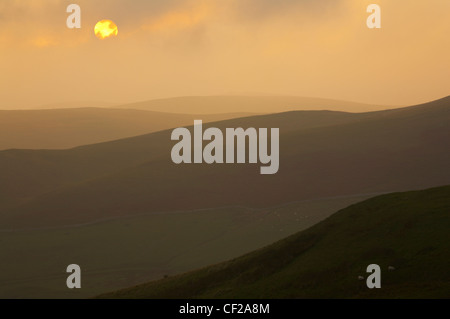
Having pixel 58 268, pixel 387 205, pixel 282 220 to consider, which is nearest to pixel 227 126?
pixel 282 220

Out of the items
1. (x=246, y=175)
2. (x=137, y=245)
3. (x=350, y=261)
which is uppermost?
(x=246, y=175)

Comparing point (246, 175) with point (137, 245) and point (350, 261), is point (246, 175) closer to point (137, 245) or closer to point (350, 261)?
point (137, 245)

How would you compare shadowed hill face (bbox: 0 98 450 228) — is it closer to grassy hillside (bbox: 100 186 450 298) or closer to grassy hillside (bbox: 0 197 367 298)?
grassy hillside (bbox: 0 197 367 298)

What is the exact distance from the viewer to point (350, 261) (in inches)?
1672

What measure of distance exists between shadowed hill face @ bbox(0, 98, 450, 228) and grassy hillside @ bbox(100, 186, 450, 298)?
62.4m

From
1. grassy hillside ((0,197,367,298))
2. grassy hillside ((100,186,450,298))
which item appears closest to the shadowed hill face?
grassy hillside ((0,197,367,298))

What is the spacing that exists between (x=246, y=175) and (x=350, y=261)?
8682 cm

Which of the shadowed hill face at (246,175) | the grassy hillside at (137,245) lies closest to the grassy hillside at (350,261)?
the grassy hillside at (137,245)

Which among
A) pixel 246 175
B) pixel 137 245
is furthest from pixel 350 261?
pixel 246 175

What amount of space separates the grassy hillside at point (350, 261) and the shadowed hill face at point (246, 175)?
62351mm

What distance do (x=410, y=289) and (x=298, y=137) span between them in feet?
379

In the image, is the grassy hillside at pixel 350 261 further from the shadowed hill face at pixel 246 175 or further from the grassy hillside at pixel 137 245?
the shadowed hill face at pixel 246 175
